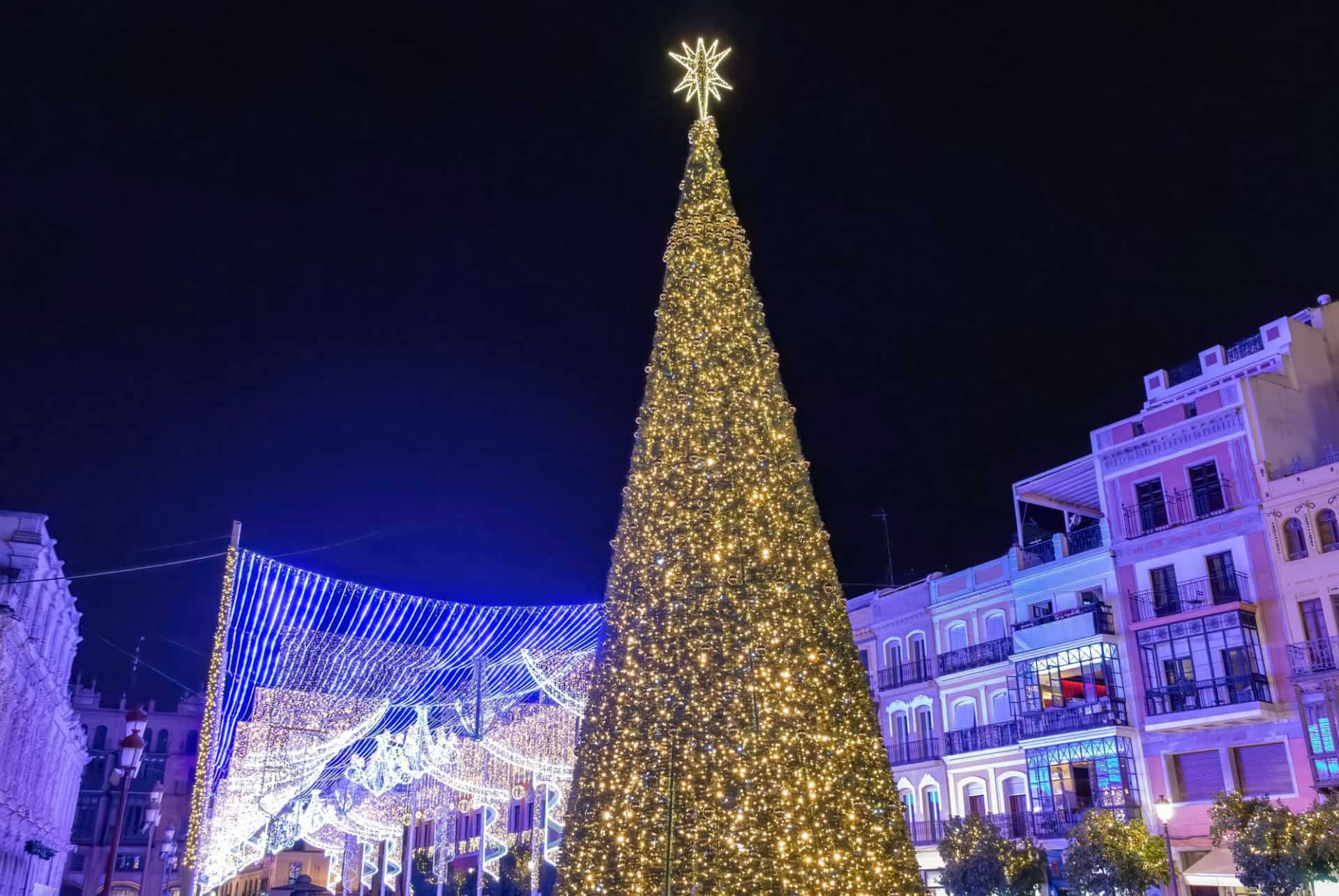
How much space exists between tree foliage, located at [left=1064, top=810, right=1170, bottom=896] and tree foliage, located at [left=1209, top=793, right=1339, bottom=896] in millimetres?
2630

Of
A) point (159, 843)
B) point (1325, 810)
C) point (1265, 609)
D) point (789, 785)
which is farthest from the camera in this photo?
point (159, 843)

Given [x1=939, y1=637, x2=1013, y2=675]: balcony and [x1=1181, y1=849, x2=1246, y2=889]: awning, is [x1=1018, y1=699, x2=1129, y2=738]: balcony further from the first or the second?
[x1=1181, y1=849, x2=1246, y2=889]: awning

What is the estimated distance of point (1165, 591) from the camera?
27.9m

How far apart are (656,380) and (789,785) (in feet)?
13.2

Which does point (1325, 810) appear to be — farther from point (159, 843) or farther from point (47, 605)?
point (159, 843)

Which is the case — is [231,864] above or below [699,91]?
below

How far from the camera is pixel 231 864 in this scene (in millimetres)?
32875

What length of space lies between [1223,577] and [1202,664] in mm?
2311

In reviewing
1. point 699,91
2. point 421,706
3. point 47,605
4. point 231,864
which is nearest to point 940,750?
point 421,706

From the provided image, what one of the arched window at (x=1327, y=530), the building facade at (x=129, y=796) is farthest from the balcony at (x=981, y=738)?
the building facade at (x=129, y=796)

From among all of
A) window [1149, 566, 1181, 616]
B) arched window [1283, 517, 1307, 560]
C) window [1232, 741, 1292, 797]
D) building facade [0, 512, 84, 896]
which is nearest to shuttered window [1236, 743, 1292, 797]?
window [1232, 741, 1292, 797]

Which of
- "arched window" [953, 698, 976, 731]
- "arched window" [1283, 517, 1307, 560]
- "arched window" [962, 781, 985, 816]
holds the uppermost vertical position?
"arched window" [1283, 517, 1307, 560]

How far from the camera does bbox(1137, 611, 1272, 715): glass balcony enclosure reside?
82.6 feet

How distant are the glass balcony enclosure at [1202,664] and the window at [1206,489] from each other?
309 cm
